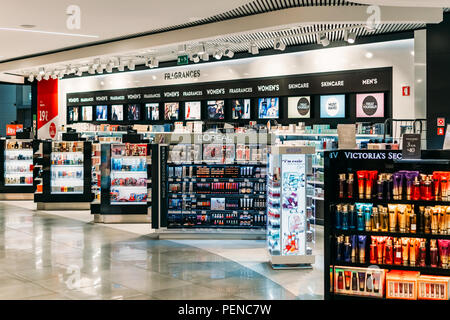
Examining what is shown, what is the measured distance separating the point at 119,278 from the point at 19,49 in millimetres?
9667

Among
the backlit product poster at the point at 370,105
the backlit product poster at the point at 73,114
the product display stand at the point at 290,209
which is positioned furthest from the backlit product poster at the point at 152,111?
the product display stand at the point at 290,209

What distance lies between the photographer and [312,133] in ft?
35.4

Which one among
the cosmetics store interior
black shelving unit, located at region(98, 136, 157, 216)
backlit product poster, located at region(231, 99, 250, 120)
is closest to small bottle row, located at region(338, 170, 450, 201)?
the cosmetics store interior

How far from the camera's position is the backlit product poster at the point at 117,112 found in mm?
17266

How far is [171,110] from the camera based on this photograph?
15.9 meters

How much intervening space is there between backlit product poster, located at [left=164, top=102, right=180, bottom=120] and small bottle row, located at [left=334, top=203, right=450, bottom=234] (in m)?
11.1

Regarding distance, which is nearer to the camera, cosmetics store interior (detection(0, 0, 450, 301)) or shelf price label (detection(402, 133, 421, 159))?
shelf price label (detection(402, 133, 421, 159))

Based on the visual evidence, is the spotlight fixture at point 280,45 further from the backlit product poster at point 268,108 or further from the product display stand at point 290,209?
the product display stand at point 290,209

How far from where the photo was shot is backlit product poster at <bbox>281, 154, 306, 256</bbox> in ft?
22.4

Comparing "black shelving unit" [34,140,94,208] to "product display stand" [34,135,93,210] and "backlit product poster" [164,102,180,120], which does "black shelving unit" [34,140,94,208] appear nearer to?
"product display stand" [34,135,93,210]
